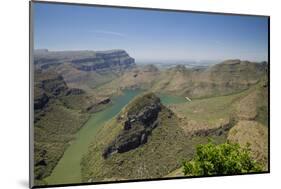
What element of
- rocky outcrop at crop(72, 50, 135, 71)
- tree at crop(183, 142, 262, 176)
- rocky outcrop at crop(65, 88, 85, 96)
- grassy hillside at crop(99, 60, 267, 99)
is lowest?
tree at crop(183, 142, 262, 176)

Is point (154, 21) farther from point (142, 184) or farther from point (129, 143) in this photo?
point (142, 184)

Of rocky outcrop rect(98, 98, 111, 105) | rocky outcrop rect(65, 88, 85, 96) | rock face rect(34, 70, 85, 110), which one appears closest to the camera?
rock face rect(34, 70, 85, 110)

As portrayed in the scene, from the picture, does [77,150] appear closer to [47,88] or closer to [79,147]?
[79,147]

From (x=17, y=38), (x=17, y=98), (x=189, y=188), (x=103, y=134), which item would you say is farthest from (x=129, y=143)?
(x=17, y=38)

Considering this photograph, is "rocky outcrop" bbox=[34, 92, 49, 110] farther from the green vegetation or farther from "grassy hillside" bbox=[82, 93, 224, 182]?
"grassy hillside" bbox=[82, 93, 224, 182]

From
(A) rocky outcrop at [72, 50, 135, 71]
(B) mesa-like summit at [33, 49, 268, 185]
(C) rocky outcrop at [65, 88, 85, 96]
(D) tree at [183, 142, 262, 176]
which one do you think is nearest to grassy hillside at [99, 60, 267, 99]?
(B) mesa-like summit at [33, 49, 268, 185]

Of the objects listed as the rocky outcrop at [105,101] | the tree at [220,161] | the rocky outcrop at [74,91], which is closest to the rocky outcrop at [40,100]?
the rocky outcrop at [74,91]
